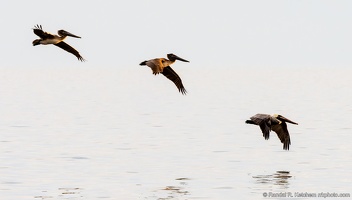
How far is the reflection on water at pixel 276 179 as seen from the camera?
96.7 feet

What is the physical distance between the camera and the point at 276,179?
30516 mm

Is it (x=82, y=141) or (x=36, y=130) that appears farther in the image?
(x=36, y=130)

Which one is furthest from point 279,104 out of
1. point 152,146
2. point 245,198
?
point 245,198

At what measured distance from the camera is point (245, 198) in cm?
2688

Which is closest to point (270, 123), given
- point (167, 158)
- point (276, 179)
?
point (276, 179)

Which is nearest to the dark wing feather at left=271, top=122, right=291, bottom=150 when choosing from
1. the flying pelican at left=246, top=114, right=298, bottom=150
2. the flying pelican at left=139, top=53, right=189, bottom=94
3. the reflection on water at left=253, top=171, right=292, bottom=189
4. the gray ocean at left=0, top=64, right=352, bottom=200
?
the flying pelican at left=246, top=114, right=298, bottom=150

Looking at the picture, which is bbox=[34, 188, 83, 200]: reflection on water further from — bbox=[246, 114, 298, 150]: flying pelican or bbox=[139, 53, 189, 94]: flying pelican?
bbox=[246, 114, 298, 150]: flying pelican

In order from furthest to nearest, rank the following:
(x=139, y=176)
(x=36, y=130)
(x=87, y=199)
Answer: (x=36, y=130)
(x=139, y=176)
(x=87, y=199)

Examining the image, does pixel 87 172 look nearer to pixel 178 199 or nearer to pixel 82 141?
pixel 178 199

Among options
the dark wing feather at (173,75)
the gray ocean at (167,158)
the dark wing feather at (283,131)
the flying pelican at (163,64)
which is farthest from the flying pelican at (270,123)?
the dark wing feather at (173,75)

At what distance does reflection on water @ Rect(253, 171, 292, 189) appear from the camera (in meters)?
29.5

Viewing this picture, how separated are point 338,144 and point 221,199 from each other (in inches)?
629

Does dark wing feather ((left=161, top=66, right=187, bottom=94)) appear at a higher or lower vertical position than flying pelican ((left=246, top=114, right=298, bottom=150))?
higher

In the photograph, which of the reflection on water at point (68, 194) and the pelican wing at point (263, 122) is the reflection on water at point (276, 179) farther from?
the reflection on water at point (68, 194)
